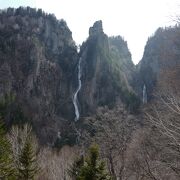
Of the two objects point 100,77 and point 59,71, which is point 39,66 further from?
point 100,77

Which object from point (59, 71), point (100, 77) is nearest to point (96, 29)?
point (100, 77)

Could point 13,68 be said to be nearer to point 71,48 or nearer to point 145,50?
point 71,48

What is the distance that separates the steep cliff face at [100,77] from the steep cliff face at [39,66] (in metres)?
3.83

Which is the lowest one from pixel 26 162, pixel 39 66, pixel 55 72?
pixel 26 162

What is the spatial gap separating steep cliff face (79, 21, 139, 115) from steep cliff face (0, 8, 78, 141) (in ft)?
12.6

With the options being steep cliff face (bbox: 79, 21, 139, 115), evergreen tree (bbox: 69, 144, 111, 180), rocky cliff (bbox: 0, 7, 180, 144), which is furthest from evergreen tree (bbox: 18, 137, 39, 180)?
steep cliff face (bbox: 79, 21, 139, 115)

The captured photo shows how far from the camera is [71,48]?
128 meters

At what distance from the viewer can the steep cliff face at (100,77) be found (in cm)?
11601

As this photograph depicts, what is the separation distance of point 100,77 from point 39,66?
58.0 feet

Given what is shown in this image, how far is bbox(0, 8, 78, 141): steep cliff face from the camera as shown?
362 feet

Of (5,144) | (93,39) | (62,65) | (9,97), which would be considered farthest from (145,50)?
(5,144)

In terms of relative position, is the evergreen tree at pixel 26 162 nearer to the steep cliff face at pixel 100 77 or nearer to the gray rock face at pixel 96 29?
the steep cliff face at pixel 100 77

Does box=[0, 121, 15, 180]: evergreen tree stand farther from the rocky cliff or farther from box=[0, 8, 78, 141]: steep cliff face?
the rocky cliff

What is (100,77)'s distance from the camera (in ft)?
399
